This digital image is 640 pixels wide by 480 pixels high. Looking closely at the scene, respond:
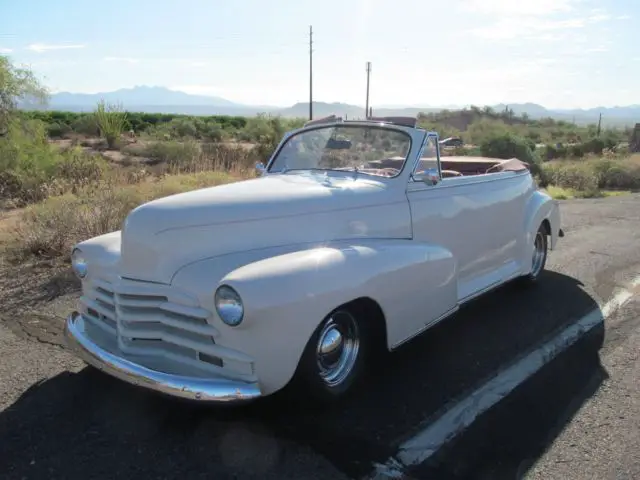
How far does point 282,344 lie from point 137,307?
2.95 ft

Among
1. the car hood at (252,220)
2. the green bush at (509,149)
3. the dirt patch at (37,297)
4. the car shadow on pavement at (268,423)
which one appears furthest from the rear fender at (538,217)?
the green bush at (509,149)

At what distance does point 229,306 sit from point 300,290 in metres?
Answer: 0.36

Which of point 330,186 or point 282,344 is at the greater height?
point 330,186

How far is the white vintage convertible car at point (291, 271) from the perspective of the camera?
2.79 meters

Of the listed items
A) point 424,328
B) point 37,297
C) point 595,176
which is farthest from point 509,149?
point 37,297

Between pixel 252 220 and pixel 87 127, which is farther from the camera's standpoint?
pixel 87 127

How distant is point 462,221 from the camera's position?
4.39 metres

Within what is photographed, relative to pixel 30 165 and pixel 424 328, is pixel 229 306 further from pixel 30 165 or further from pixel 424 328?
pixel 30 165

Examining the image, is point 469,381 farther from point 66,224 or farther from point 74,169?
point 74,169

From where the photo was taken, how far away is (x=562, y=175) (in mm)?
17000

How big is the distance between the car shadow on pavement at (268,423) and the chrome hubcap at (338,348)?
7.7 inches

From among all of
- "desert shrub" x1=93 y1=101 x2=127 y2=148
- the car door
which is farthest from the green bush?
"desert shrub" x1=93 y1=101 x2=127 y2=148

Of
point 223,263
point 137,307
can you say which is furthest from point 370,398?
point 137,307

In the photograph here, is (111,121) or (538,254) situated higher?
(111,121)
